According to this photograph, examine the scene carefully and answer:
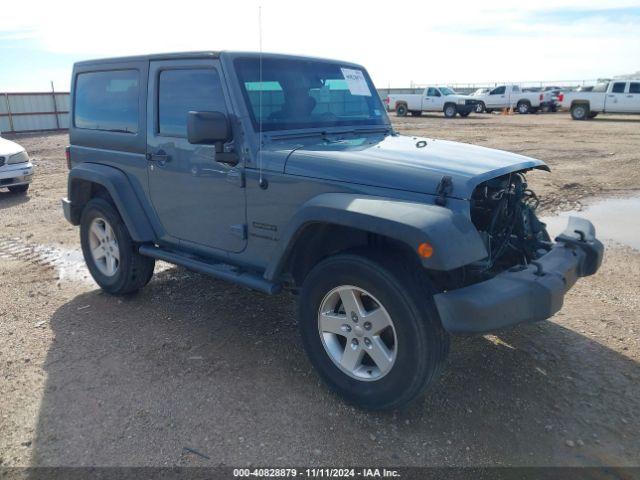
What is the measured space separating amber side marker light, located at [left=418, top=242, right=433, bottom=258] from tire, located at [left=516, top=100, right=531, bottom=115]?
3364 cm

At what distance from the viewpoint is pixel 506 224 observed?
135 inches

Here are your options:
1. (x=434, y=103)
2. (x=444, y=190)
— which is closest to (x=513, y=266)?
(x=444, y=190)

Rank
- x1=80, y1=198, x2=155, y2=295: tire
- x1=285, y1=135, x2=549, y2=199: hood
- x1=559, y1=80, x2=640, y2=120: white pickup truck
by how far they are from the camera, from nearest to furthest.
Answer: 1. x1=285, y1=135, x2=549, y2=199: hood
2. x1=80, y1=198, x2=155, y2=295: tire
3. x1=559, y1=80, x2=640, y2=120: white pickup truck

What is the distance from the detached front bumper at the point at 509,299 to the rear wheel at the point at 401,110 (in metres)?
30.0

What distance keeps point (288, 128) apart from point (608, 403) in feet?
8.83

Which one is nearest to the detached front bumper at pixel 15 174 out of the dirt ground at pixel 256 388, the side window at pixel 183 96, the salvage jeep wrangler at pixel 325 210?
the dirt ground at pixel 256 388

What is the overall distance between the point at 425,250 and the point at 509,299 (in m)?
0.53

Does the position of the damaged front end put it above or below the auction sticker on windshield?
below

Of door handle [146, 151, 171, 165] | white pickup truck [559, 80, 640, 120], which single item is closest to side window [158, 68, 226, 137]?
door handle [146, 151, 171, 165]

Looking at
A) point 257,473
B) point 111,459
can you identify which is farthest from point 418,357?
point 111,459

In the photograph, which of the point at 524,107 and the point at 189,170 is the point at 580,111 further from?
the point at 189,170

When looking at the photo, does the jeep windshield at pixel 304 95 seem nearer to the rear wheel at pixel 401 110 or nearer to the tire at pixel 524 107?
the rear wheel at pixel 401 110

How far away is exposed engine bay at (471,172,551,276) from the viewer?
3281 mm

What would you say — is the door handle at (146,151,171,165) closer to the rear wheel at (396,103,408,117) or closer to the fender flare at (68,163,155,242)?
the fender flare at (68,163,155,242)
